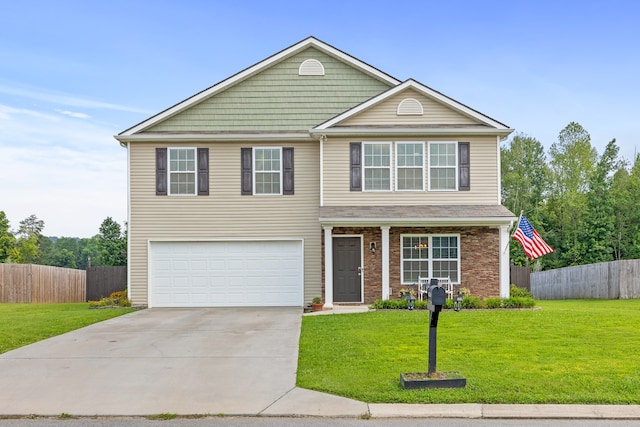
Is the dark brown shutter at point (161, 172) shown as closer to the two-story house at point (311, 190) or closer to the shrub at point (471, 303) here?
the two-story house at point (311, 190)

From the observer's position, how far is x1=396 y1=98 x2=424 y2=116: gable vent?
19641 millimetres

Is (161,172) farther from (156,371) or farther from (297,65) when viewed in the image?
(156,371)

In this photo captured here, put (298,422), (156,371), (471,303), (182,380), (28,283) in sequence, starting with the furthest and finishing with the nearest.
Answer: (28,283) < (471,303) < (156,371) < (182,380) < (298,422)

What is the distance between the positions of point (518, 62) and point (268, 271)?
15256 millimetres

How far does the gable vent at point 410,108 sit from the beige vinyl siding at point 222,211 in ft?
9.26

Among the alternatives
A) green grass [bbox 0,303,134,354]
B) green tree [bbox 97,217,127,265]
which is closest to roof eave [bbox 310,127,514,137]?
green grass [bbox 0,303,134,354]

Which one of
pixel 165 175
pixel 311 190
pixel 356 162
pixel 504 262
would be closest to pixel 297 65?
pixel 356 162

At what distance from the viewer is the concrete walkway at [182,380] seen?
7352 millimetres

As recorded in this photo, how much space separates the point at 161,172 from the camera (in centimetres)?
2031

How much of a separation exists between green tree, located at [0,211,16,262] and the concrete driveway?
105 ft

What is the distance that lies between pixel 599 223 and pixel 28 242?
1621 inches

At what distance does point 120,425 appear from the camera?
23.3 feet

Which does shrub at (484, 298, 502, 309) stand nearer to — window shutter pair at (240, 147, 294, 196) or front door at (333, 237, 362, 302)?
front door at (333, 237, 362, 302)

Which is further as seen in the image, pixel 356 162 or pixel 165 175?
pixel 165 175
